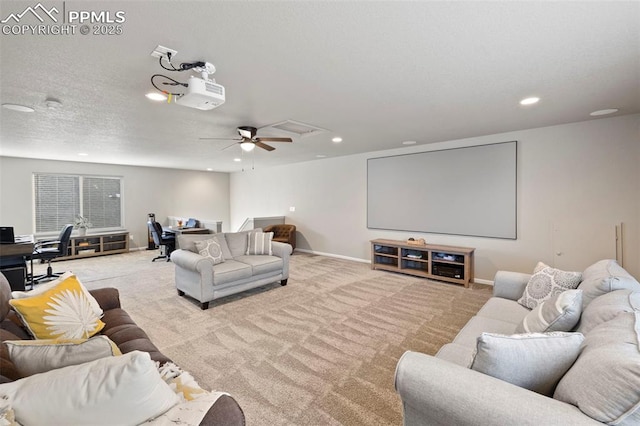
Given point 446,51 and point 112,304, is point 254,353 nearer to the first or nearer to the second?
point 112,304

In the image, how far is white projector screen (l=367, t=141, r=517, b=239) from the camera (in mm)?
4309

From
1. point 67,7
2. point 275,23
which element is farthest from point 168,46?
point 275,23

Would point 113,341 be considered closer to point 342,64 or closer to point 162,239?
point 342,64

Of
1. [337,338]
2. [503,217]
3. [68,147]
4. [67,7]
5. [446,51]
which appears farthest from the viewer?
[68,147]

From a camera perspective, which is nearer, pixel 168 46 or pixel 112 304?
pixel 168 46

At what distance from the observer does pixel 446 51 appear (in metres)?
1.94

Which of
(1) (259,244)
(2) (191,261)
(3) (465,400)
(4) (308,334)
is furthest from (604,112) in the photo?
(2) (191,261)

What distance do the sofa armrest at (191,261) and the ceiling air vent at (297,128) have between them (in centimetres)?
200

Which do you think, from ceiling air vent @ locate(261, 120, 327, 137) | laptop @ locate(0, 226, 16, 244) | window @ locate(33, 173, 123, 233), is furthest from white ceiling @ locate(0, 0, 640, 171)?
window @ locate(33, 173, 123, 233)

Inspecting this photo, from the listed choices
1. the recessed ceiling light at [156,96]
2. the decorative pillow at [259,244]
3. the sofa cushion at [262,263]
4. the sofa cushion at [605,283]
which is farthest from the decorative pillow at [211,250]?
the sofa cushion at [605,283]

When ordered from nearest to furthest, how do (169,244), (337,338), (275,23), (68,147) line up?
(275,23)
(337,338)
(68,147)
(169,244)

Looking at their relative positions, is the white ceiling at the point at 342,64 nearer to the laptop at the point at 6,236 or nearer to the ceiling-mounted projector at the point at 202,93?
the ceiling-mounted projector at the point at 202,93

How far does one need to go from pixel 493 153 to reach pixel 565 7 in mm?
3175

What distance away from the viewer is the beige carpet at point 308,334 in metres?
1.92
